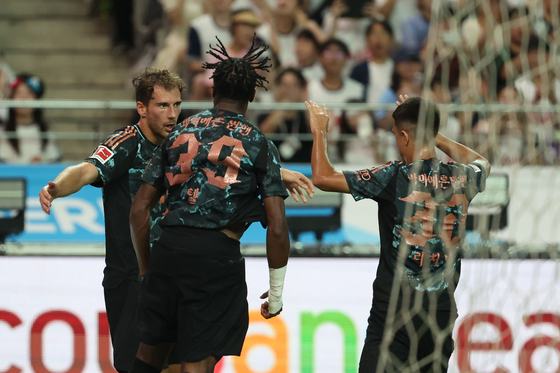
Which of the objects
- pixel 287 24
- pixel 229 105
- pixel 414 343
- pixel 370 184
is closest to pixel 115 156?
pixel 229 105

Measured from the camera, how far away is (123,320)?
341cm

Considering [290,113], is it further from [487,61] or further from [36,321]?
[36,321]

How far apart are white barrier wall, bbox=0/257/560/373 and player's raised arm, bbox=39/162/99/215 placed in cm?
175

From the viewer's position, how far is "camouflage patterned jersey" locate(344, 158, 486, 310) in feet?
10.4

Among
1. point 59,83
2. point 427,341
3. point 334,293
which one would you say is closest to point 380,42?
point 334,293

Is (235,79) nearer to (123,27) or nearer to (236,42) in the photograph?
(236,42)

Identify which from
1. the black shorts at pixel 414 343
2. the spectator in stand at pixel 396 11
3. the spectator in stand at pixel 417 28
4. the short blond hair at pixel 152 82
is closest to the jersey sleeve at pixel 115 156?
the short blond hair at pixel 152 82

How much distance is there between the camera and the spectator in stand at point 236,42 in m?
7.39

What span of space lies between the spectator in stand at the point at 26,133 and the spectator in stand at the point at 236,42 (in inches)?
67.0

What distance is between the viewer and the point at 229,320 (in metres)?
2.98

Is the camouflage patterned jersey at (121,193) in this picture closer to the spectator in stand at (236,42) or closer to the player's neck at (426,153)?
the player's neck at (426,153)

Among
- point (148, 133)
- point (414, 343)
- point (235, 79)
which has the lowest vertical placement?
point (414, 343)

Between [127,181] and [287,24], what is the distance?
4.99 meters

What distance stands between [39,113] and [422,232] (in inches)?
220
